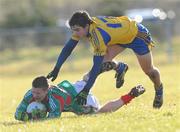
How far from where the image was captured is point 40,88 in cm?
1106

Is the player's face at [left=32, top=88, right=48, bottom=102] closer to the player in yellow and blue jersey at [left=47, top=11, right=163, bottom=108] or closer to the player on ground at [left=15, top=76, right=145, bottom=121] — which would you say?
the player on ground at [left=15, top=76, right=145, bottom=121]

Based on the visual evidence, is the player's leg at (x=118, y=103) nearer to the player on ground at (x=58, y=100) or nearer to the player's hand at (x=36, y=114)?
the player on ground at (x=58, y=100)


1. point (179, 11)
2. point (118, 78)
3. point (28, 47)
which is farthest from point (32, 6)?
point (118, 78)

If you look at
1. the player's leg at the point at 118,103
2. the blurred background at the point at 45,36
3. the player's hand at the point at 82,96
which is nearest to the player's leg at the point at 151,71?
the player's leg at the point at 118,103

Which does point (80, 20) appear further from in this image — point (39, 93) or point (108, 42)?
point (39, 93)

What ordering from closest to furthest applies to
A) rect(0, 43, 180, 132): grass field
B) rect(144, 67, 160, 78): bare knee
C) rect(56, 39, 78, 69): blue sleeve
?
rect(0, 43, 180, 132): grass field
rect(56, 39, 78, 69): blue sleeve
rect(144, 67, 160, 78): bare knee

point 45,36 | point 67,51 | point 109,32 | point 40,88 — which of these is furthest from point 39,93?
point 45,36

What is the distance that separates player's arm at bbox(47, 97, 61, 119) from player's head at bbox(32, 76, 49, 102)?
0.17 m

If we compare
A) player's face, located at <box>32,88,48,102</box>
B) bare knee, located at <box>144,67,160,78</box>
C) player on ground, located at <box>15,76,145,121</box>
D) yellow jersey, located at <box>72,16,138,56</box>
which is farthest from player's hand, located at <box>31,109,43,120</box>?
bare knee, located at <box>144,67,160,78</box>

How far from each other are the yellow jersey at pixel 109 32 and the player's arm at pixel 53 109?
Answer: 1.11 m

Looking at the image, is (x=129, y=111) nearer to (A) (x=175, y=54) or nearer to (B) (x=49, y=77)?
(B) (x=49, y=77)

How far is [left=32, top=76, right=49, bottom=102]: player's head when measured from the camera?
11.1 meters

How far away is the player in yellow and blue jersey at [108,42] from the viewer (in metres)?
10.9

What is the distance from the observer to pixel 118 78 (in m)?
13.1
